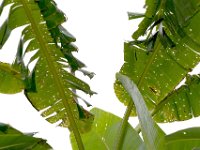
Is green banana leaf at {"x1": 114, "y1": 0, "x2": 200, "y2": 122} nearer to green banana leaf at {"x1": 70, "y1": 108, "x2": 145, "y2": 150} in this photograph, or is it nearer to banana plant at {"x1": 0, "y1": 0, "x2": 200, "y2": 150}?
banana plant at {"x1": 0, "y1": 0, "x2": 200, "y2": 150}

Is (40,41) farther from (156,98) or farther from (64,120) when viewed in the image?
(156,98)

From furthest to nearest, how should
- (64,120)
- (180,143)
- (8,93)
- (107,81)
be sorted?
1. (107,81)
2. (8,93)
3. (64,120)
4. (180,143)

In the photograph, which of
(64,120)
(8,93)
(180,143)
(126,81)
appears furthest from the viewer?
(8,93)

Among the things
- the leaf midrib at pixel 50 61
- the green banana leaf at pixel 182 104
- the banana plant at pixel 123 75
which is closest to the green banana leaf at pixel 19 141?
the banana plant at pixel 123 75

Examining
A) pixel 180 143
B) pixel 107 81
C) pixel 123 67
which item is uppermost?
pixel 123 67

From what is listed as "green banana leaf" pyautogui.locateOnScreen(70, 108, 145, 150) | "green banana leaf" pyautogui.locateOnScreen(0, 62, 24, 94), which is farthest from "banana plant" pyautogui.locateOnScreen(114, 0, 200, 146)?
"green banana leaf" pyautogui.locateOnScreen(0, 62, 24, 94)

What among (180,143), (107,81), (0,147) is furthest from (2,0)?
(107,81)
